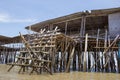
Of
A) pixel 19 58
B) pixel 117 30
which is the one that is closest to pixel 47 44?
pixel 19 58

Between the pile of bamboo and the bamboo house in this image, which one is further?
the bamboo house

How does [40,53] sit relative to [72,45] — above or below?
below

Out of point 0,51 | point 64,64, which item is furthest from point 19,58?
point 0,51

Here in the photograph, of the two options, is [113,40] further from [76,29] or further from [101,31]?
[76,29]

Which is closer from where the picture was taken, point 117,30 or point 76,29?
point 117,30

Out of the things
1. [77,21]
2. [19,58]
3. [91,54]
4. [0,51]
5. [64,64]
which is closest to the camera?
[19,58]

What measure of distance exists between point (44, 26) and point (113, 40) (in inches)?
310

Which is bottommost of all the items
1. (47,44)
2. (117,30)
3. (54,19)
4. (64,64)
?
(64,64)

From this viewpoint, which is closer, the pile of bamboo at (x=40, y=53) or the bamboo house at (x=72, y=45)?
the pile of bamboo at (x=40, y=53)

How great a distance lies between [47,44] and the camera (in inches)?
487

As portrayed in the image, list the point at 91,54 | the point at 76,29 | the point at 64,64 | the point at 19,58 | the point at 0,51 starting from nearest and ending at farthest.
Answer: the point at 19,58 → the point at 64,64 → the point at 91,54 → the point at 76,29 → the point at 0,51

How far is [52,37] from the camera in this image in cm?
1229

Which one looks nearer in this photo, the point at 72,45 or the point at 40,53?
the point at 40,53

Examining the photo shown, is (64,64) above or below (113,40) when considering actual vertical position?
below
